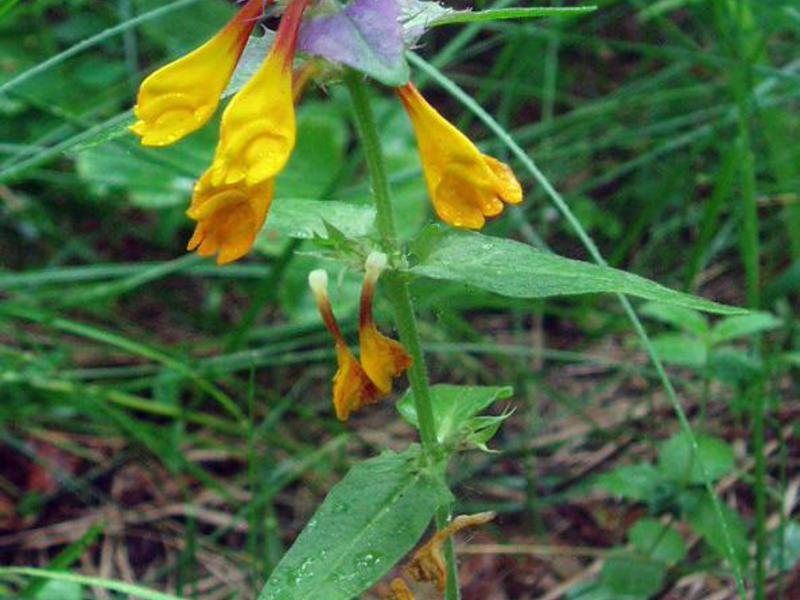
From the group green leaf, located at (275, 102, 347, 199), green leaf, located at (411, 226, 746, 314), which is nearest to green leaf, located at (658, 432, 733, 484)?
green leaf, located at (411, 226, 746, 314)

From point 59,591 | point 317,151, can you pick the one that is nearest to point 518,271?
point 59,591

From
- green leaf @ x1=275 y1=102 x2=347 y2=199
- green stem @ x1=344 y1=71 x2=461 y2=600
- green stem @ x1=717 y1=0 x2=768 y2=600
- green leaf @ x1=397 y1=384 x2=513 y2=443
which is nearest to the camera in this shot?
green stem @ x1=344 y1=71 x2=461 y2=600

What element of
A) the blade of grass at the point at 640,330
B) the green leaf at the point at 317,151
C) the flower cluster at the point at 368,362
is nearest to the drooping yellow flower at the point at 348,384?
the flower cluster at the point at 368,362

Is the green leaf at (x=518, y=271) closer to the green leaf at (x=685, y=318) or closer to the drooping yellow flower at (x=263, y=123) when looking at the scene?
the drooping yellow flower at (x=263, y=123)

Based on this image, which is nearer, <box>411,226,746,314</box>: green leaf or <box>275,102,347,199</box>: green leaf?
<box>411,226,746,314</box>: green leaf

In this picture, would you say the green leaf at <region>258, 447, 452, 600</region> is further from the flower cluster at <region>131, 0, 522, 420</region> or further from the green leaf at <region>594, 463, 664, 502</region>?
the green leaf at <region>594, 463, 664, 502</region>
